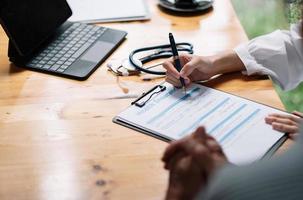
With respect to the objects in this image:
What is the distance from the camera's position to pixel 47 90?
114 centimetres

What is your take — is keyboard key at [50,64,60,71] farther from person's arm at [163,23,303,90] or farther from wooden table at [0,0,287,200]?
person's arm at [163,23,303,90]

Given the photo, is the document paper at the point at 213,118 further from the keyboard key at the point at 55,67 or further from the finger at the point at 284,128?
the keyboard key at the point at 55,67

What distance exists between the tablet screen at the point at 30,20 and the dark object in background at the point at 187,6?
0.35 metres

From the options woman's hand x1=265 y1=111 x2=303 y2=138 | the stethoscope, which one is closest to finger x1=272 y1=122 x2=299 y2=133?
woman's hand x1=265 y1=111 x2=303 y2=138

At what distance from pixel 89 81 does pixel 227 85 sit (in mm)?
338

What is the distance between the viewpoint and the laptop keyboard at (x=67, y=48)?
3.98 ft

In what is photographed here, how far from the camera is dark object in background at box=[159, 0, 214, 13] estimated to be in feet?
4.85

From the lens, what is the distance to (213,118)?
1008mm

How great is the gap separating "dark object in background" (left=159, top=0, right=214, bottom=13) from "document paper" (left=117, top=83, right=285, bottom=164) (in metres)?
0.43

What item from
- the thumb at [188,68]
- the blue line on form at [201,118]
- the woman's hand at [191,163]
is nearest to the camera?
the woman's hand at [191,163]

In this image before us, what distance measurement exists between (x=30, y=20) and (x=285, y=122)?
685 mm

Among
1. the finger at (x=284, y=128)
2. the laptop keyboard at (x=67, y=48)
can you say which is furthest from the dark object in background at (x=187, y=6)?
the finger at (x=284, y=128)

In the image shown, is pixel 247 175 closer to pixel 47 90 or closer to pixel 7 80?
pixel 47 90

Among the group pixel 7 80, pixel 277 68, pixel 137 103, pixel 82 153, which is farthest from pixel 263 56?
pixel 7 80
